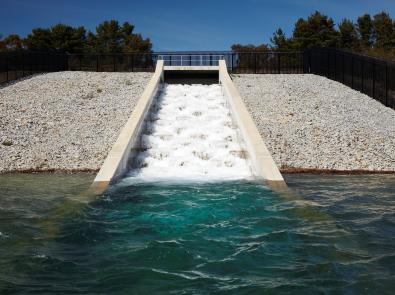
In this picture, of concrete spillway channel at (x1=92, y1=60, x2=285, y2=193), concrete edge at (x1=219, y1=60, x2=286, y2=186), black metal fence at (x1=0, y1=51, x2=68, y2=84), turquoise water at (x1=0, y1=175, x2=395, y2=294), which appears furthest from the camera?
black metal fence at (x1=0, y1=51, x2=68, y2=84)

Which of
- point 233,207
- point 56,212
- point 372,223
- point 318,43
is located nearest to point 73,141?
point 56,212

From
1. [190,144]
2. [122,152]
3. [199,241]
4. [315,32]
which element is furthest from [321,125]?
[315,32]

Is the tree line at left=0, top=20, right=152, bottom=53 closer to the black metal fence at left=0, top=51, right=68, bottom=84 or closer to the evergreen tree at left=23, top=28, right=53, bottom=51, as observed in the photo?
the evergreen tree at left=23, top=28, right=53, bottom=51

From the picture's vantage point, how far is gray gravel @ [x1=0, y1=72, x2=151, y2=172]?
47.1 feet

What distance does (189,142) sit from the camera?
50.8 ft

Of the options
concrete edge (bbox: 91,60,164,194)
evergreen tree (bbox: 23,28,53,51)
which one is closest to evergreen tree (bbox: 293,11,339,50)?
evergreen tree (bbox: 23,28,53,51)

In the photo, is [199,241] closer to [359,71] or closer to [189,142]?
[189,142]

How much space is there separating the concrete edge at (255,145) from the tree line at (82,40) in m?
43.1

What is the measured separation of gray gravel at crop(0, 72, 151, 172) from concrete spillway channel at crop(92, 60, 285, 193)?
34.6 inches

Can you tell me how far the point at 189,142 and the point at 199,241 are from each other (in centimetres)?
867

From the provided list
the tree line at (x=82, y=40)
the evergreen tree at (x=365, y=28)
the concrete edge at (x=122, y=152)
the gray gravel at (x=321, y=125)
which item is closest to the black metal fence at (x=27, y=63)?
the concrete edge at (x=122, y=152)

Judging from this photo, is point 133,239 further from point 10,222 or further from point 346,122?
point 346,122

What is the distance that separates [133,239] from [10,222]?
2.32 m

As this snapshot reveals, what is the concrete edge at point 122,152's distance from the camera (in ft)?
37.8
